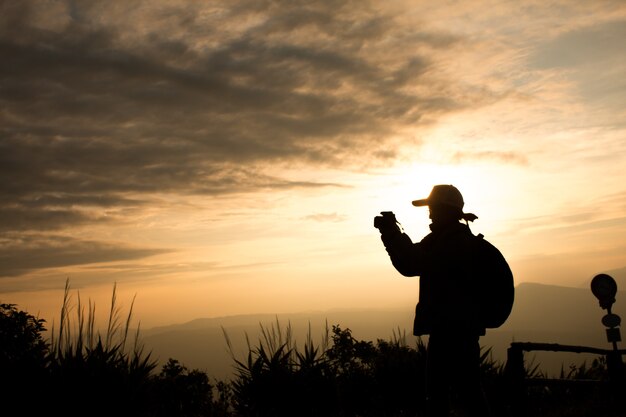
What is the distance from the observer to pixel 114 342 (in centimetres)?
724

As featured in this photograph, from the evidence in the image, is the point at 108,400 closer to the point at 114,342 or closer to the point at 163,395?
the point at 114,342

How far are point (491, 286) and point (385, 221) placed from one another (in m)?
1.00

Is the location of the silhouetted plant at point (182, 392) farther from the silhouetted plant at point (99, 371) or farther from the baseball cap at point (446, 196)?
the baseball cap at point (446, 196)

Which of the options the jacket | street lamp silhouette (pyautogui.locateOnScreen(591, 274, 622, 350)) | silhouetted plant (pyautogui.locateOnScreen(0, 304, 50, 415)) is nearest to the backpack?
the jacket

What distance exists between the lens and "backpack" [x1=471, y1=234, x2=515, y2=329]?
15.6 ft

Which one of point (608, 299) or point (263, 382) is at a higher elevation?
point (608, 299)

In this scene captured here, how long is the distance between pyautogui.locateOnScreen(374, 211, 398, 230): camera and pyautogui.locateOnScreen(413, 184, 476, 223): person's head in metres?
0.34

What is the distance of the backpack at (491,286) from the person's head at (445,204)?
26cm

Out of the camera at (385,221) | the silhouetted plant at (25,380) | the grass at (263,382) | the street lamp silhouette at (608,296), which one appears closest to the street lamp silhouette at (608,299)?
the street lamp silhouette at (608,296)

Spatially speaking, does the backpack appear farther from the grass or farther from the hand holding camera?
the grass

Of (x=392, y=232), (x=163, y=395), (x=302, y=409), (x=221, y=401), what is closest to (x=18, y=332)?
(x=163, y=395)

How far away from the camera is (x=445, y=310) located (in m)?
4.54

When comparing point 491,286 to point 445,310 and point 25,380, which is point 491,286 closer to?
point 445,310

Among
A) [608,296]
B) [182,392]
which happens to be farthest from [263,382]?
[608,296]
